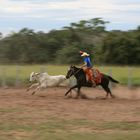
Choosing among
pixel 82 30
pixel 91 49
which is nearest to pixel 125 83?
pixel 91 49

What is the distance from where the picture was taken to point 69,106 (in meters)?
18.2

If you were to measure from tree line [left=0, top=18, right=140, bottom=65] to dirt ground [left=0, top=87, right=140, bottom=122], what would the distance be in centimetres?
2240

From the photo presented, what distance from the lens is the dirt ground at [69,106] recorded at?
50.5 feet

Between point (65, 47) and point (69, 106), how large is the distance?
3396 centimetres

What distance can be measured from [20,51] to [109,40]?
40.3ft

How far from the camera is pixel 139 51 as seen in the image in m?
46.8

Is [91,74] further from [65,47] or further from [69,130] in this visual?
[65,47]

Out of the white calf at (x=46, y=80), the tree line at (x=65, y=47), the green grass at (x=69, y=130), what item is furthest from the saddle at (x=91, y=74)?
the tree line at (x=65, y=47)

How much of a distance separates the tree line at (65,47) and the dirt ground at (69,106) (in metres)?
22.4

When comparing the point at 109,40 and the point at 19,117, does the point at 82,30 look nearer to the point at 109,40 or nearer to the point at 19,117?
the point at 109,40

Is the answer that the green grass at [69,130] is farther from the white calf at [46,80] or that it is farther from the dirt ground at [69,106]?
the white calf at [46,80]

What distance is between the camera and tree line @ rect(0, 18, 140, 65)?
154 ft

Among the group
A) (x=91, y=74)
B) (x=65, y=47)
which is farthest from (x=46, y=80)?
(x=65, y=47)

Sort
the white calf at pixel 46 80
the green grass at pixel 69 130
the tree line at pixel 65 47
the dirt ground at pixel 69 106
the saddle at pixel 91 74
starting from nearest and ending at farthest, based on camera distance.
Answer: the green grass at pixel 69 130, the dirt ground at pixel 69 106, the saddle at pixel 91 74, the white calf at pixel 46 80, the tree line at pixel 65 47
